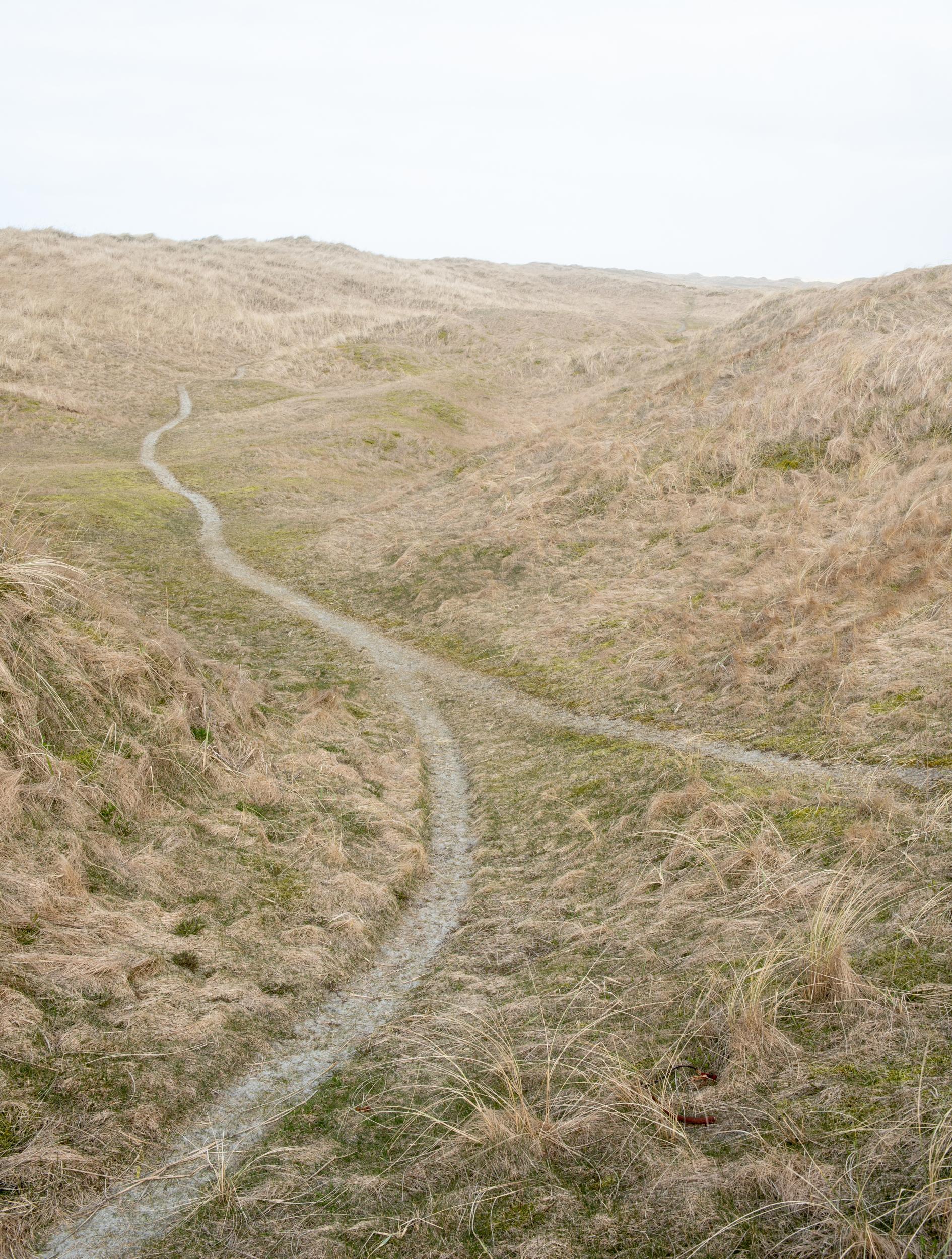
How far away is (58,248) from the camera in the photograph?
62.5 metres

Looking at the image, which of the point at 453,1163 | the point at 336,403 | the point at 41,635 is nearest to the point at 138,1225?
the point at 453,1163

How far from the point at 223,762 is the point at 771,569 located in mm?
9587

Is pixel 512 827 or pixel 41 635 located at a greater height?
pixel 41 635

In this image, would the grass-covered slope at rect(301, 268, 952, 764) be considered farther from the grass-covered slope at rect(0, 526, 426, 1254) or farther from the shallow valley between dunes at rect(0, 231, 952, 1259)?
the grass-covered slope at rect(0, 526, 426, 1254)

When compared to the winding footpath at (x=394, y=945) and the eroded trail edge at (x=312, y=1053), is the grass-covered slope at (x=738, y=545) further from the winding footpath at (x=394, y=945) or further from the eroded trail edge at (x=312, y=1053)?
the eroded trail edge at (x=312, y=1053)

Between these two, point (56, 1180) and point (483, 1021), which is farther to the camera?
point (483, 1021)

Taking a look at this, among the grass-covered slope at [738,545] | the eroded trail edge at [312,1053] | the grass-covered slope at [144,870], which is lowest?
the eroded trail edge at [312,1053]

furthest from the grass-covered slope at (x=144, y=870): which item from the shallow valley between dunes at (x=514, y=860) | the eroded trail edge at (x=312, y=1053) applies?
the eroded trail edge at (x=312, y=1053)

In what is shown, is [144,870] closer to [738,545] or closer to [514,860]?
[514,860]

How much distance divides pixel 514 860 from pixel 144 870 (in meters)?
3.80

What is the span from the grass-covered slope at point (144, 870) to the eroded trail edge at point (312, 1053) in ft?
0.65

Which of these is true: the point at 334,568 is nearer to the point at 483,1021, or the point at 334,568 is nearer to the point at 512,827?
the point at 512,827

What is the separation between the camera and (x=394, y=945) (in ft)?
25.1

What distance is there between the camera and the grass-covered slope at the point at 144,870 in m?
5.09
